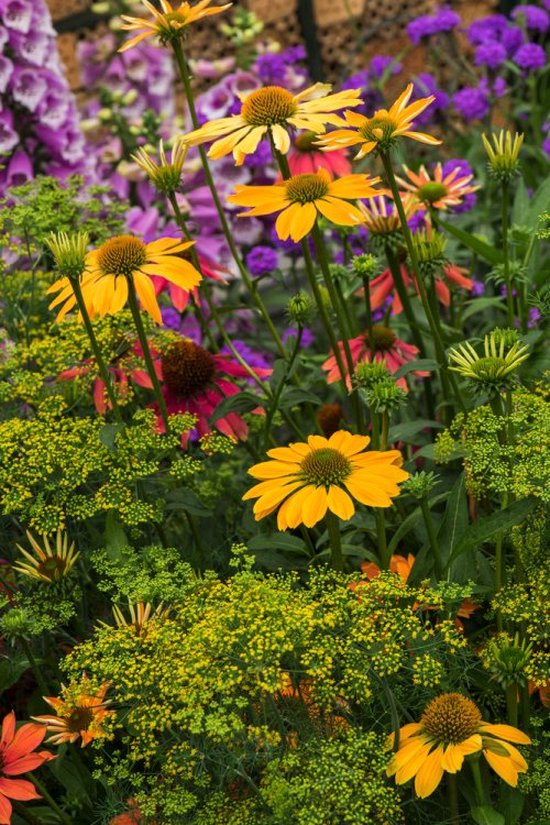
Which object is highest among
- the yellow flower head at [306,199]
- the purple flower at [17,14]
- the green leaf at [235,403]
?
the purple flower at [17,14]

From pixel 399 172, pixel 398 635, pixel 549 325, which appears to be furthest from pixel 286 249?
pixel 398 635

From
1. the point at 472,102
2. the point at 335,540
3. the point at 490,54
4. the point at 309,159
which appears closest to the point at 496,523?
the point at 335,540

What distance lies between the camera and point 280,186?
1315 mm

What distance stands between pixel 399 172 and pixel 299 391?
1.42 m

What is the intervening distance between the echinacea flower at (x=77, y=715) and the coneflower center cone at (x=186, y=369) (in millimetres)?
482

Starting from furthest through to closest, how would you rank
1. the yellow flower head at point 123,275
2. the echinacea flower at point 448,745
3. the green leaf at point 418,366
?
the green leaf at point 418,366
the yellow flower head at point 123,275
the echinacea flower at point 448,745

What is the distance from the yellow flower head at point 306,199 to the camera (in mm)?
1214

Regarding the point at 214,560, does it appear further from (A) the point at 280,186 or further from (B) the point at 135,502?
(A) the point at 280,186

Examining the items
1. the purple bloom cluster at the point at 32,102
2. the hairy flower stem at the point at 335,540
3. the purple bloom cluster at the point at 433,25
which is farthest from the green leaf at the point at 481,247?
the purple bloom cluster at the point at 433,25

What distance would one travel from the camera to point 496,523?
1.15 metres

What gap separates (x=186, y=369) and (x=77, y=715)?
20.1 inches

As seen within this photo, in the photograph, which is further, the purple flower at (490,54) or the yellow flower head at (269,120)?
the purple flower at (490,54)

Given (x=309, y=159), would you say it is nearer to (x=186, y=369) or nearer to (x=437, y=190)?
(x=437, y=190)

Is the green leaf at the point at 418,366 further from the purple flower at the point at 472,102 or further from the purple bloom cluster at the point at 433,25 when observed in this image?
the purple bloom cluster at the point at 433,25
